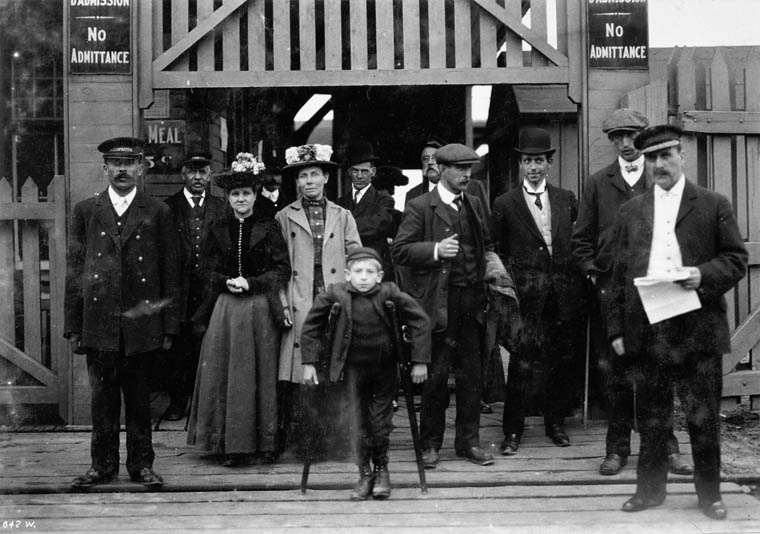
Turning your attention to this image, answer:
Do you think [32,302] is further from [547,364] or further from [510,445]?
[547,364]

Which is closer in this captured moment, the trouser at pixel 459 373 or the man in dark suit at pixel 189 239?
the trouser at pixel 459 373

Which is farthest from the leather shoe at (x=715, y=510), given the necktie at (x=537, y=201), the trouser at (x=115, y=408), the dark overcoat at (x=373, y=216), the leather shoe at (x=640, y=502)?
the trouser at (x=115, y=408)

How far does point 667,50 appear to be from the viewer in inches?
329

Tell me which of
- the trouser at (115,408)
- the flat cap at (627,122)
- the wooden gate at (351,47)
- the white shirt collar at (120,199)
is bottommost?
the trouser at (115,408)

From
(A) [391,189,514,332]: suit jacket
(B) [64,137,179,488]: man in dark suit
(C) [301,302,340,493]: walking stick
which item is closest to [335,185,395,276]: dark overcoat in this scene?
(A) [391,189,514,332]: suit jacket

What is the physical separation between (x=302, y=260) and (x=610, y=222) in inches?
82.9

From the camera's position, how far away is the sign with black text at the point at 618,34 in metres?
6.62

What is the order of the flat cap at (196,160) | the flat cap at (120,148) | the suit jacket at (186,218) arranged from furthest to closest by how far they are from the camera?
the flat cap at (196,160), the suit jacket at (186,218), the flat cap at (120,148)

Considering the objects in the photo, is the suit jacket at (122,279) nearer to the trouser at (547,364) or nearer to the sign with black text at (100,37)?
the sign with black text at (100,37)

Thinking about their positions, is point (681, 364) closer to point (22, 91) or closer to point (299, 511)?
point (299, 511)

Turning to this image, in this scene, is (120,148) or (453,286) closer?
(120,148)

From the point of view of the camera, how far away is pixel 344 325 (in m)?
5.11

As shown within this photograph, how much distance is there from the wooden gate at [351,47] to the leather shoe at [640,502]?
3263 mm

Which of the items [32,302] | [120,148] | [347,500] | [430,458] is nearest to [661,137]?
[430,458]
